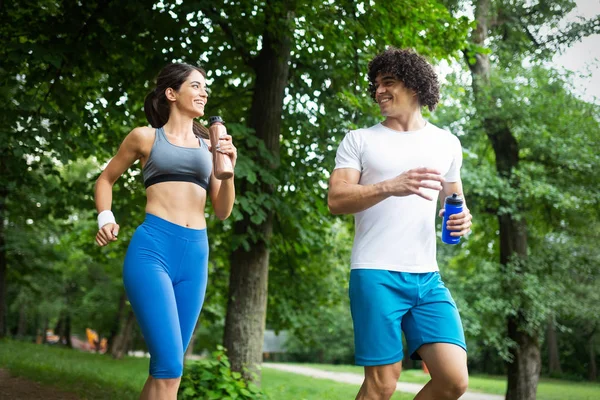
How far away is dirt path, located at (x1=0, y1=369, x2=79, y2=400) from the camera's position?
8.80 metres

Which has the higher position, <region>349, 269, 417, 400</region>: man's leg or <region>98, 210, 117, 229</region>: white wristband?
<region>98, 210, 117, 229</region>: white wristband

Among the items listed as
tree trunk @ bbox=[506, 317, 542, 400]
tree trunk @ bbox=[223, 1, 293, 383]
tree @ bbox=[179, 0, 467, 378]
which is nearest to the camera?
tree @ bbox=[179, 0, 467, 378]

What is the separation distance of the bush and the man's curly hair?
4.40 meters

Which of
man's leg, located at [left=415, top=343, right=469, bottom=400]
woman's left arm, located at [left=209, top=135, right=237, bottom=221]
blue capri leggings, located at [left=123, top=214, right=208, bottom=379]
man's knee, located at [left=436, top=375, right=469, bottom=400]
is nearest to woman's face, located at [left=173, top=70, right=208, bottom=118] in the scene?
woman's left arm, located at [left=209, top=135, right=237, bottom=221]

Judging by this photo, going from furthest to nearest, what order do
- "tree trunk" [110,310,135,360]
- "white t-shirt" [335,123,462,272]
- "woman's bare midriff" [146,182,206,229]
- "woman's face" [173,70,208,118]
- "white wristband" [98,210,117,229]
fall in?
"tree trunk" [110,310,135,360]
"woman's face" [173,70,208,118]
"woman's bare midriff" [146,182,206,229]
"white wristband" [98,210,117,229]
"white t-shirt" [335,123,462,272]

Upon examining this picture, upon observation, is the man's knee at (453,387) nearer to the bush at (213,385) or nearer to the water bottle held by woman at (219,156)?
the water bottle held by woman at (219,156)

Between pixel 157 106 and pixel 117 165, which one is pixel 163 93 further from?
pixel 117 165

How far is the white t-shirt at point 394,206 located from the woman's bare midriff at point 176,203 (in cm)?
85

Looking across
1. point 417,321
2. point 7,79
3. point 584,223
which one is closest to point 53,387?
point 7,79

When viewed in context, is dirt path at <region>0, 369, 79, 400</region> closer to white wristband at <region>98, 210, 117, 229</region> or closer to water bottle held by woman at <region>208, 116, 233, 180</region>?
white wristband at <region>98, 210, 117, 229</region>

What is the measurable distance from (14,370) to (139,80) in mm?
4980

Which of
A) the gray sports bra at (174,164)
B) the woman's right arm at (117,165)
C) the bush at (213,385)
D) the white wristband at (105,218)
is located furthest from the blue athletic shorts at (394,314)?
the bush at (213,385)

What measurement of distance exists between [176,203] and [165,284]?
48 centimetres

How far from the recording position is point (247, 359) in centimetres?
952
